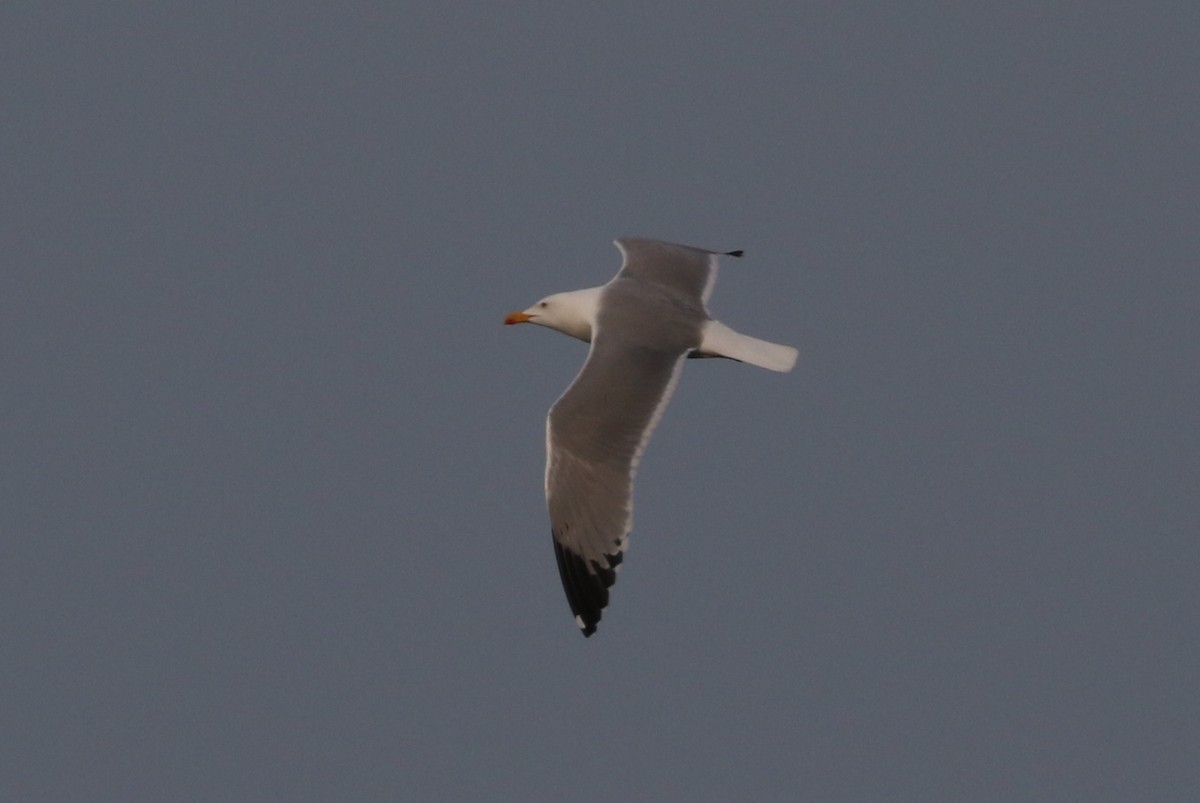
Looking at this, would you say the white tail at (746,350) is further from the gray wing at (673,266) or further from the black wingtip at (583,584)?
the black wingtip at (583,584)

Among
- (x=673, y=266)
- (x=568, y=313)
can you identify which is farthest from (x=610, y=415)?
(x=673, y=266)

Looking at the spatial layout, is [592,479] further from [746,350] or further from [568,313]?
[568,313]

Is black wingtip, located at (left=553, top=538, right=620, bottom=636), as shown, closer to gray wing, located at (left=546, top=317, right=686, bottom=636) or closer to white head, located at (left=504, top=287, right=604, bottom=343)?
gray wing, located at (left=546, top=317, right=686, bottom=636)

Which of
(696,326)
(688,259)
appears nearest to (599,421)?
(696,326)

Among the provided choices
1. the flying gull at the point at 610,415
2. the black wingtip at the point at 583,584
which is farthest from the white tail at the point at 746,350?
the black wingtip at the point at 583,584

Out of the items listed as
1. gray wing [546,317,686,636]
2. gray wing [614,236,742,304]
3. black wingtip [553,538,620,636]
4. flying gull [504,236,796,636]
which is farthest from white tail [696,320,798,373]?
black wingtip [553,538,620,636]

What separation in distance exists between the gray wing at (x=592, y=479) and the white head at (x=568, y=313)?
0.94 metres

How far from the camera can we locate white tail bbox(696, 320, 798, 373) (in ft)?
32.9

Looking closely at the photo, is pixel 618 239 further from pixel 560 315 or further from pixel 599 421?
pixel 599 421

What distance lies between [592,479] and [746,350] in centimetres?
140

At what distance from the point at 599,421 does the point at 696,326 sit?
3.74ft

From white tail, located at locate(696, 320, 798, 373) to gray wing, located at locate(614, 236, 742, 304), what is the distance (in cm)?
60

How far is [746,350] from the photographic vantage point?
33.0ft

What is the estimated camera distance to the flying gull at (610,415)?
9188mm
